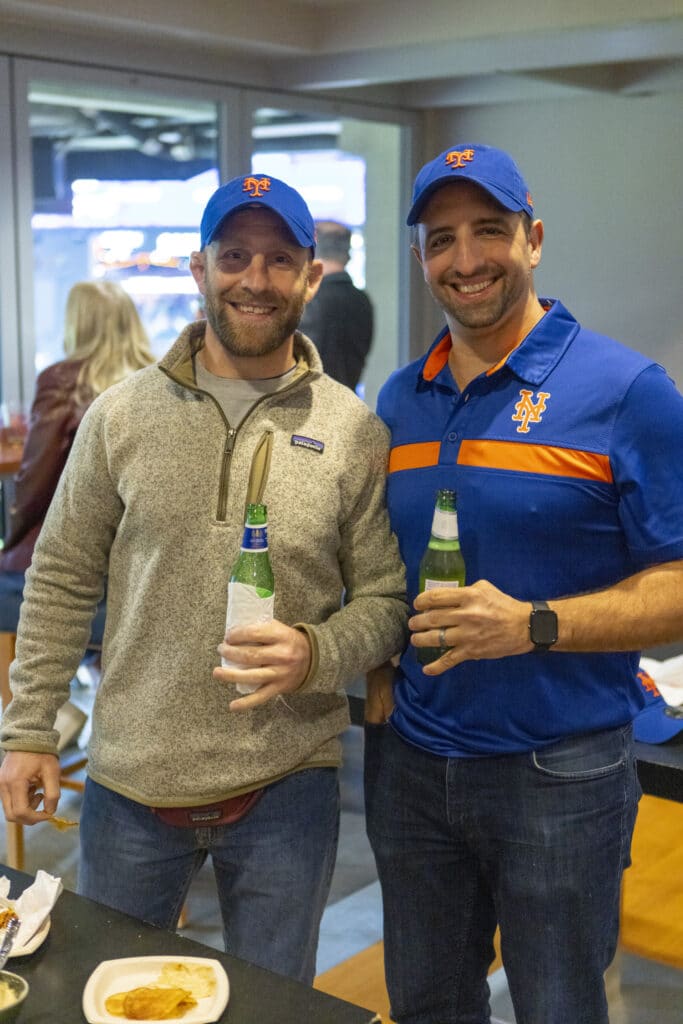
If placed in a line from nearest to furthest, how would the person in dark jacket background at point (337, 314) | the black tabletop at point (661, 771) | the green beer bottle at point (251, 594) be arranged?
1. the green beer bottle at point (251, 594)
2. the black tabletop at point (661, 771)
3. the person in dark jacket background at point (337, 314)

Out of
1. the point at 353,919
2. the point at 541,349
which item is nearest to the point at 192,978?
the point at 541,349

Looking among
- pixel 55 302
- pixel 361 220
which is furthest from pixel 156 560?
pixel 361 220

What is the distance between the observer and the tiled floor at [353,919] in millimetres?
3006

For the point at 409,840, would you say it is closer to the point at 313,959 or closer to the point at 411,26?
the point at 313,959

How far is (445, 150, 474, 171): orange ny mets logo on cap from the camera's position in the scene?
6.07 ft

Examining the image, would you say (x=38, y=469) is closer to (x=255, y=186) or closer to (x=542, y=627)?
(x=255, y=186)

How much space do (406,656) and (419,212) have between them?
2.28 ft

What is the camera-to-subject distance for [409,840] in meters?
1.90

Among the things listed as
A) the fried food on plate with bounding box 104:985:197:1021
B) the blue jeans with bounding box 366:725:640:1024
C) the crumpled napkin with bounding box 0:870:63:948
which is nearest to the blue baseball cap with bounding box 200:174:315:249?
the blue jeans with bounding box 366:725:640:1024

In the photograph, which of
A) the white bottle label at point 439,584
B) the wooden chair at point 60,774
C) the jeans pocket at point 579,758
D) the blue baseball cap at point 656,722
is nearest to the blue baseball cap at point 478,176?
the white bottle label at point 439,584

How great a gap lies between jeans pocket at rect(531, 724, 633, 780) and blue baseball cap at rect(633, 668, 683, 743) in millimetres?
645

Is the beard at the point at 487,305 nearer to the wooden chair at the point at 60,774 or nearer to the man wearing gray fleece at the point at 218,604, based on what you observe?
the man wearing gray fleece at the point at 218,604

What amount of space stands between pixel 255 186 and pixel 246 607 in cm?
67

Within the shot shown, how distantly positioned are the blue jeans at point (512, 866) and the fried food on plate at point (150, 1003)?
55 cm
